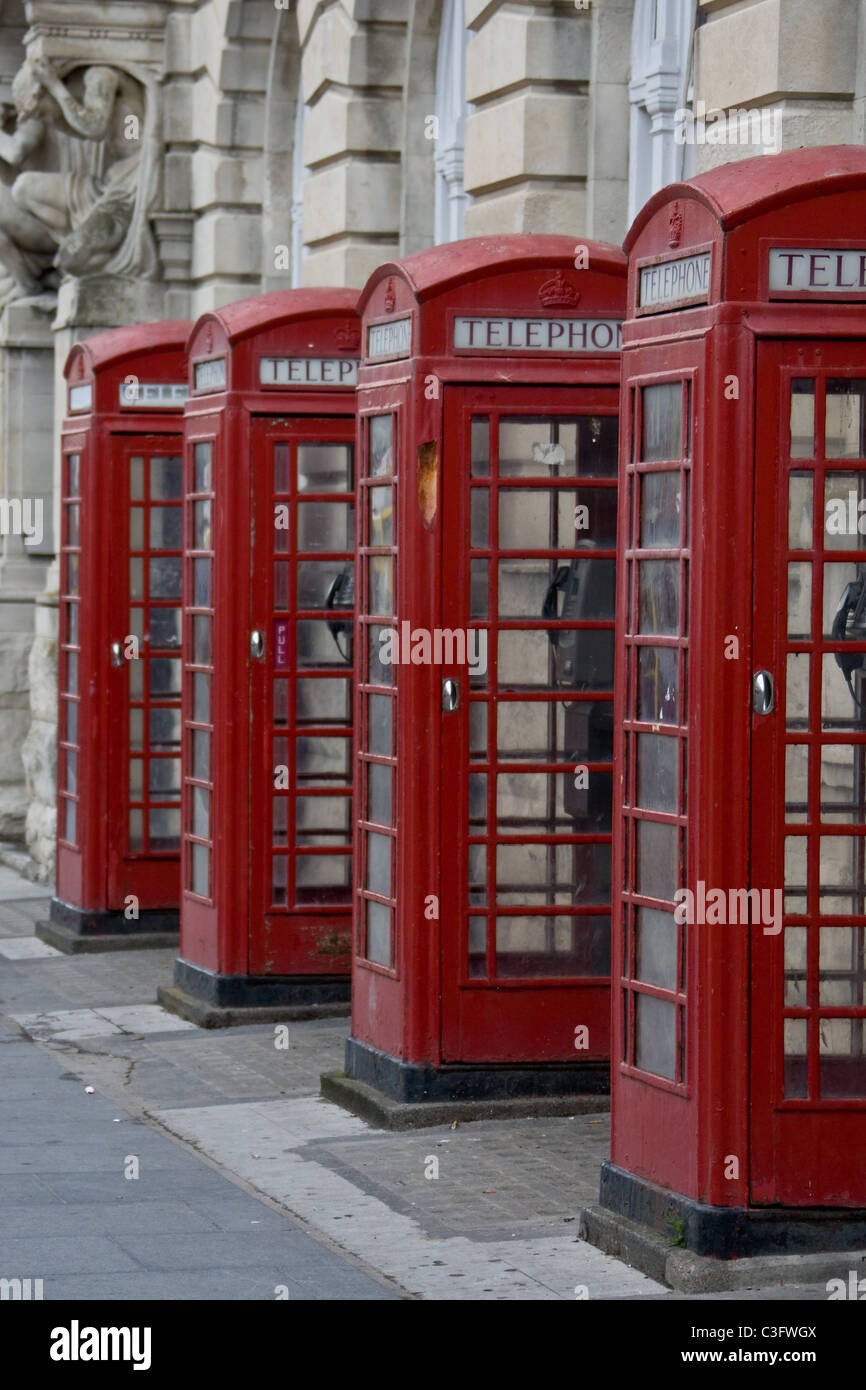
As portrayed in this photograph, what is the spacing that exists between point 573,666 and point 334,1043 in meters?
2.12

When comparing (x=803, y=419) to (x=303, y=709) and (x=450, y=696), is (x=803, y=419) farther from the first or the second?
(x=303, y=709)

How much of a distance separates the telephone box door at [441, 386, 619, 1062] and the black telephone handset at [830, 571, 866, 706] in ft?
6.75

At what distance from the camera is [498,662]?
8328 millimetres

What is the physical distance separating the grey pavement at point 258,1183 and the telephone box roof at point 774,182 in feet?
8.35

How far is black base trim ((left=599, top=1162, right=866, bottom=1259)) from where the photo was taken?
6.25 m

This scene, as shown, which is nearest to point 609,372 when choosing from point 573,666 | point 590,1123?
point 573,666

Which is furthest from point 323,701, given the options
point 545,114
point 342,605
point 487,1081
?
point 545,114

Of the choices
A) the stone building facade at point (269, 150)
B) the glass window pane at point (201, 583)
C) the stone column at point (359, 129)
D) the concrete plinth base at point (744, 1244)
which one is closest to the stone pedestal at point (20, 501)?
the stone building facade at point (269, 150)

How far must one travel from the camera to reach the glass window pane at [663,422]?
6469mm

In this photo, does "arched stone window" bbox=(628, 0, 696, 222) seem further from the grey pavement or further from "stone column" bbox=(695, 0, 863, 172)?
the grey pavement

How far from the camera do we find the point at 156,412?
39.7 feet

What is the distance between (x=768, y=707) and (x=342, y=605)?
4153 mm

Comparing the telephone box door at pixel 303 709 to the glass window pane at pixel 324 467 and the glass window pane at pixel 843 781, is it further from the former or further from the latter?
the glass window pane at pixel 843 781

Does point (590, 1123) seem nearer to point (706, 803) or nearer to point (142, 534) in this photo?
point (706, 803)
